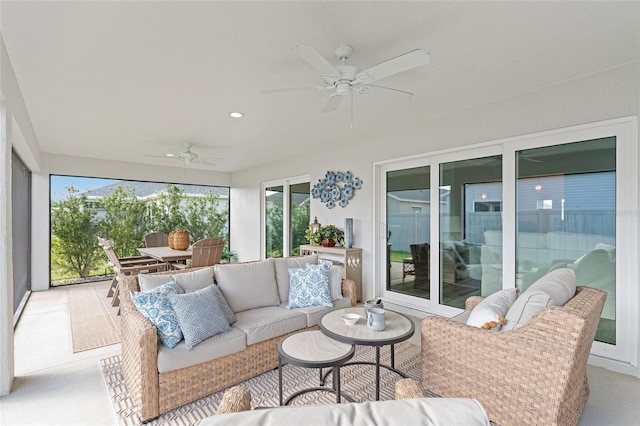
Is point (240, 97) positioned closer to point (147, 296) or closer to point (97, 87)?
point (97, 87)

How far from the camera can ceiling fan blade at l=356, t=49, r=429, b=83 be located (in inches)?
72.0

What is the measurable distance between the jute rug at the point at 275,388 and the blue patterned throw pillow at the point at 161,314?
465 mm

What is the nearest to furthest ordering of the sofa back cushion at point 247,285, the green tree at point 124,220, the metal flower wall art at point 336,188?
the sofa back cushion at point 247,285 < the metal flower wall art at point 336,188 < the green tree at point 124,220

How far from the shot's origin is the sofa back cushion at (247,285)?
2.90 meters

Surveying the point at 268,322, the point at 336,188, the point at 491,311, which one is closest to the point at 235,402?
the point at 268,322

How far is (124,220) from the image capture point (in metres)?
6.76

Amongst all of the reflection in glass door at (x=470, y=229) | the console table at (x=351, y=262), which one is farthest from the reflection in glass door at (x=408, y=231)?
the console table at (x=351, y=262)

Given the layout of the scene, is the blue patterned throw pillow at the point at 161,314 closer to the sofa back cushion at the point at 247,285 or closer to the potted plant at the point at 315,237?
the sofa back cushion at the point at 247,285

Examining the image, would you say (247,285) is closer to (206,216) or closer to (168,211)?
(168,211)

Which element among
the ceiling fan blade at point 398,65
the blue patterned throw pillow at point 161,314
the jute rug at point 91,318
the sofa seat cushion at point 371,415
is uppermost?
the ceiling fan blade at point 398,65

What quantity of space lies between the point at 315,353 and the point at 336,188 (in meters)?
3.42

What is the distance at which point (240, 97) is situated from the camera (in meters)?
3.23

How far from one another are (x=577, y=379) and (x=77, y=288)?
23.3ft

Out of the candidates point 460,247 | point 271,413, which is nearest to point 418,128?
point 460,247
